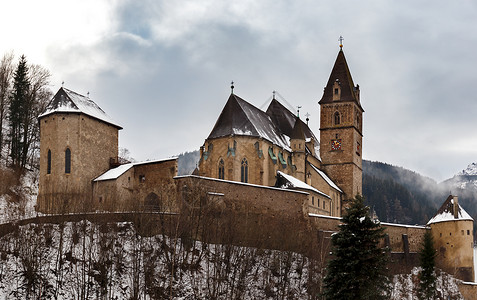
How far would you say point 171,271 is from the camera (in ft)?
173

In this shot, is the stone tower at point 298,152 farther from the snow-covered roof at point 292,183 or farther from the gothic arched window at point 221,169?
the gothic arched window at point 221,169

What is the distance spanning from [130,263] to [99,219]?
4.29 meters

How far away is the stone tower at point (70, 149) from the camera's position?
6169cm

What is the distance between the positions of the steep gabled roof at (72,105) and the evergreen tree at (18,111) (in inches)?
337

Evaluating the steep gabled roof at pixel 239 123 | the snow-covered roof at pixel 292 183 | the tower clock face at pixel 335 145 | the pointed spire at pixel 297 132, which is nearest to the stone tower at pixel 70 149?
the steep gabled roof at pixel 239 123

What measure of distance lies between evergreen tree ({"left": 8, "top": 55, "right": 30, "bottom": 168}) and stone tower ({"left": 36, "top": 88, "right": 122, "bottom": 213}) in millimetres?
8095

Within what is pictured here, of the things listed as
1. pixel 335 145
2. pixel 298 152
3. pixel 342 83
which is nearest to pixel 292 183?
pixel 298 152

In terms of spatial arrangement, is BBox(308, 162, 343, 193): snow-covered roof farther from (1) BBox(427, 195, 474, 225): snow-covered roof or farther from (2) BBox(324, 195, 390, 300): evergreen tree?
(2) BBox(324, 195, 390, 300): evergreen tree

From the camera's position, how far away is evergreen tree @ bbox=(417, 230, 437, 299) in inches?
2522

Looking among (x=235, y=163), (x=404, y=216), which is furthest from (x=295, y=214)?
(x=404, y=216)

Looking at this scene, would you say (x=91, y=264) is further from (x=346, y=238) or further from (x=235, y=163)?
(x=235, y=163)

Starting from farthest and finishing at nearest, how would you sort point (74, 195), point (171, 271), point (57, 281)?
point (74, 195), point (171, 271), point (57, 281)

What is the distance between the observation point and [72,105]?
208 ft

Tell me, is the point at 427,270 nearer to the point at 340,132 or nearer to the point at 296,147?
the point at 296,147
